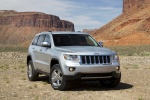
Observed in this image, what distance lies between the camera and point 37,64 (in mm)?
10719

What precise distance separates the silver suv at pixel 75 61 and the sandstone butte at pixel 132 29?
60.6 metres

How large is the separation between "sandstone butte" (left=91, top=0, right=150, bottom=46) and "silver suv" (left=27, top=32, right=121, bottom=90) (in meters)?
60.6

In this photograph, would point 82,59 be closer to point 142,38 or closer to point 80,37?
point 80,37

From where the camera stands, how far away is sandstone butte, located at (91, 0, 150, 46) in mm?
71125

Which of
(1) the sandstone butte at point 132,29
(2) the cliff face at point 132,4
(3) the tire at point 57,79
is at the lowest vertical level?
(1) the sandstone butte at point 132,29

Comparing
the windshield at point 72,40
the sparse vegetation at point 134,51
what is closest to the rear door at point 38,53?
the windshield at point 72,40

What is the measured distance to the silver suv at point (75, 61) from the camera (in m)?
8.48

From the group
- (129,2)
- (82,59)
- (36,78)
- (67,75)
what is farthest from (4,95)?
(129,2)

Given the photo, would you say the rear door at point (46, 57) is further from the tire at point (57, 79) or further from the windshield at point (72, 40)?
the tire at point (57, 79)

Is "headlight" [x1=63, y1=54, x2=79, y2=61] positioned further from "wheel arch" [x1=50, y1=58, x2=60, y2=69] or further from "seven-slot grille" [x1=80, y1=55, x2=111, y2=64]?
"wheel arch" [x1=50, y1=58, x2=60, y2=69]

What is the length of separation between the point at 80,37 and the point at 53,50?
1.32 meters

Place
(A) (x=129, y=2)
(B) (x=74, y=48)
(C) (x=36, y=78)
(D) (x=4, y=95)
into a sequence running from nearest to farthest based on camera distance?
(D) (x=4, y=95) < (B) (x=74, y=48) < (C) (x=36, y=78) < (A) (x=129, y=2)

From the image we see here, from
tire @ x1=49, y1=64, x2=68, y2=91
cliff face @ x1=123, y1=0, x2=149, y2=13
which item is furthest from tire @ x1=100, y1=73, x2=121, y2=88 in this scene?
cliff face @ x1=123, y1=0, x2=149, y2=13

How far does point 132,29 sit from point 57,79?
239 feet
